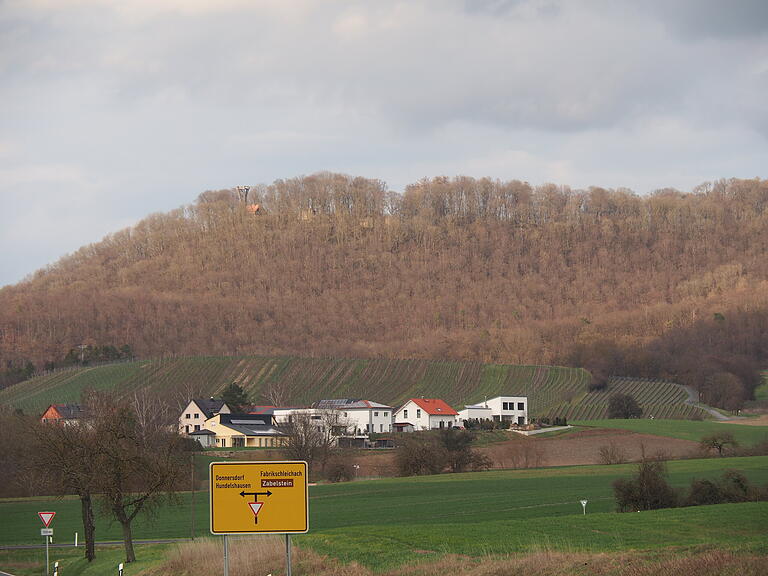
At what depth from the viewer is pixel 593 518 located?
3316 centimetres

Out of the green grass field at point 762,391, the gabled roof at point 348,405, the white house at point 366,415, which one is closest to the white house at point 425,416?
the white house at point 366,415

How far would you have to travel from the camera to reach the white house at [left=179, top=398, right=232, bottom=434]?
348 ft

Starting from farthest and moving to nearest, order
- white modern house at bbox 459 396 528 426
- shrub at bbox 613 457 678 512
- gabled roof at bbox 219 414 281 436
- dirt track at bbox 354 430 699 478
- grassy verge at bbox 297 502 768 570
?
1. white modern house at bbox 459 396 528 426
2. gabled roof at bbox 219 414 281 436
3. dirt track at bbox 354 430 699 478
4. shrub at bbox 613 457 678 512
5. grassy verge at bbox 297 502 768 570

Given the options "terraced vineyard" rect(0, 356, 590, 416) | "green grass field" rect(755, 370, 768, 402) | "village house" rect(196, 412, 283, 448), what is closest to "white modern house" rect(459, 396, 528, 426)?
"terraced vineyard" rect(0, 356, 590, 416)

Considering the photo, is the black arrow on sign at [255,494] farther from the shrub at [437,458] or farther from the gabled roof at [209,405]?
the gabled roof at [209,405]

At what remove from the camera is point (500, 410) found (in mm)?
111125

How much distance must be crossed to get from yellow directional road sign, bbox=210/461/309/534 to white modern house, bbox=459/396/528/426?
92400 millimetres

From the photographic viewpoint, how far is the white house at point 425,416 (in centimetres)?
10712

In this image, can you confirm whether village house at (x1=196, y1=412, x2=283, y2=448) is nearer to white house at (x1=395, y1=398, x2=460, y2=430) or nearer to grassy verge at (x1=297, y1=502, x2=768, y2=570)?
white house at (x1=395, y1=398, x2=460, y2=430)

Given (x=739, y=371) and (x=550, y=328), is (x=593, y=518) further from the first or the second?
(x=550, y=328)

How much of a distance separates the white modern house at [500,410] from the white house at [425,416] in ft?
5.83

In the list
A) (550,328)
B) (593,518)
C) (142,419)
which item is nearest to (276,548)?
(593,518)

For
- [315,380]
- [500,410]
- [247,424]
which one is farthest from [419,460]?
[315,380]

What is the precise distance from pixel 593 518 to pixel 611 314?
159 m
